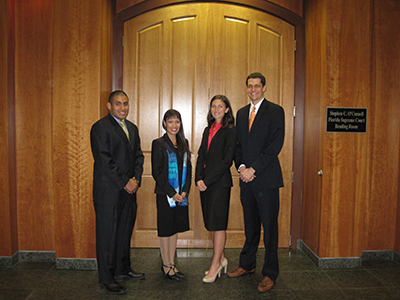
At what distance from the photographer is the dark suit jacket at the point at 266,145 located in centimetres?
252

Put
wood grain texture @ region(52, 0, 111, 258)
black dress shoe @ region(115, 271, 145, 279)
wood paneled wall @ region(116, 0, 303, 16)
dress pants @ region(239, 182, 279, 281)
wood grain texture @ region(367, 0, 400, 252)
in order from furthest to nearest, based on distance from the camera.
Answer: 1. wood paneled wall @ region(116, 0, 303, 16)
2. wood grain texture @ region(367, 0, 400, 252)
3. wood grain texture @ region(52, 0, 111, 258)
4. black dress shoe @ region(115, 271, 145, 279)
5. dress pants @ region(239, 182, 279, 281)

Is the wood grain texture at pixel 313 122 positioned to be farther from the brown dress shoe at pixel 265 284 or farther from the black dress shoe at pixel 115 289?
the black dress shoe at pixel 115 289

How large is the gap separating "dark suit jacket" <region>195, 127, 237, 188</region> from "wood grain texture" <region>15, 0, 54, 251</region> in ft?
5.63

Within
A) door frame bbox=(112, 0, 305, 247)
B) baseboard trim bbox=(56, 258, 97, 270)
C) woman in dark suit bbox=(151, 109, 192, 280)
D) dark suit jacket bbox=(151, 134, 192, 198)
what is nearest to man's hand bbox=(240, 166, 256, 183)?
woman in dark suit bbox=(151, 109, 192, 280)

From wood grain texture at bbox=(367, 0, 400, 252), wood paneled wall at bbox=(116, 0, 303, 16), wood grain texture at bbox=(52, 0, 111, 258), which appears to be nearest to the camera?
wood grain texture at bbox=(52, 0, 111, 258)

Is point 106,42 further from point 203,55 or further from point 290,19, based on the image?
Result: point 290,19

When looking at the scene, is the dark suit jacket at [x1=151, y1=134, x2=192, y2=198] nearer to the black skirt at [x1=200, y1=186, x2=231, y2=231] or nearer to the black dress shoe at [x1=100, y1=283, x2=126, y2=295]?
Result: the black skirt at [x1=200, y1=186, x2=231, y2=231]

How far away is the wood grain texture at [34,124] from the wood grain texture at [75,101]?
0.90ft

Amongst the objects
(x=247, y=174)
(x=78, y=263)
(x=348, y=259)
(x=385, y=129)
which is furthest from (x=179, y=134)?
(x=385, y=129)

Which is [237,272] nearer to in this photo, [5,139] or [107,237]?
[107,237]

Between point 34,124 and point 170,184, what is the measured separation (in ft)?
5.39

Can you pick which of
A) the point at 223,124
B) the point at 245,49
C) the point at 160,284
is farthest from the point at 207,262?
the point at 245,49

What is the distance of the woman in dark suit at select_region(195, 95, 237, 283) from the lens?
2578 mm

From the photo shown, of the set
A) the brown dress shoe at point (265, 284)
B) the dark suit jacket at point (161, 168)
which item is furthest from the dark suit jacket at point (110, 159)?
the brown dress shoe at point (265, 284)
